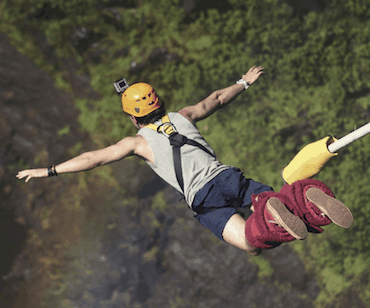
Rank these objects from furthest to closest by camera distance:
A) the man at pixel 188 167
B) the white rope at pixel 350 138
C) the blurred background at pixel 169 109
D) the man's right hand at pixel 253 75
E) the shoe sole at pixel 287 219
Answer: the blurred background at pixel 169 109, the man's right hand at pixel 253 75, the man at pixel 188 167, the shoe sole at pixel 287 219, the white rope at pixel 350 138

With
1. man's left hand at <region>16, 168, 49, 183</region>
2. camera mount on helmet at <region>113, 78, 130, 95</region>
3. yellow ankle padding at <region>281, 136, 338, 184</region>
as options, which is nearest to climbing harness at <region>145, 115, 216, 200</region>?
camera mount on helmet at <region>113, 78, 130, 95</region>

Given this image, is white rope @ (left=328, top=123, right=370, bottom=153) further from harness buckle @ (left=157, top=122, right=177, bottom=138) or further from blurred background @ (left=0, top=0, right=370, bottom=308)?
blurred background @ (left=0, top=0, right=370, bottom=308)

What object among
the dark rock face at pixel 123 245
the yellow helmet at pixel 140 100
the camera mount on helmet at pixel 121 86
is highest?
the camera mount on helmet at pixel 121 86

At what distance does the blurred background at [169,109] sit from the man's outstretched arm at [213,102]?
130 cm

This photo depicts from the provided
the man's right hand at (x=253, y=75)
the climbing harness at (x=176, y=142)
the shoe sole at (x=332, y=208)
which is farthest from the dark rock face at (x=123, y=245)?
the shoe sole at (x=332, y=208)

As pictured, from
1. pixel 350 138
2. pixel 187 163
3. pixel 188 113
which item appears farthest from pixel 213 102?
pixel 350 138

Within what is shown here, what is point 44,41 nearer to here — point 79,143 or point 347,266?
point 79,143

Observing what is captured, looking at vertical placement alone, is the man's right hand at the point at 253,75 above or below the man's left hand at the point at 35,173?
below

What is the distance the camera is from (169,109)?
4.54 meters

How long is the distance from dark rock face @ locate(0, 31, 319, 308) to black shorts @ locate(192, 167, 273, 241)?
1.85 meters

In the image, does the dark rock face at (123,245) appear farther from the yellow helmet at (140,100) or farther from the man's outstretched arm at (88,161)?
the man's outstretched arm at (88,161)

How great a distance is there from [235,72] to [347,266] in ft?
11.0

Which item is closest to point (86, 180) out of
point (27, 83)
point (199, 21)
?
point (27, 83)

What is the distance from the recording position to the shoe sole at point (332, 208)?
173 centimetres
